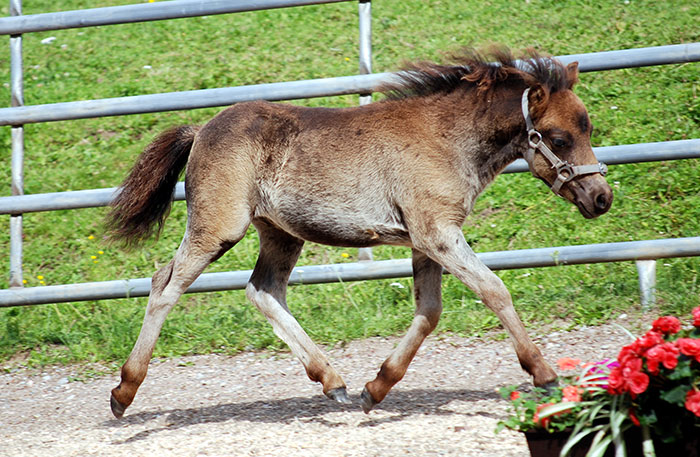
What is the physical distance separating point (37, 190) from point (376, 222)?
4434mm

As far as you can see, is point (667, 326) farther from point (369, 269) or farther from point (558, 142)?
point (369, 269)

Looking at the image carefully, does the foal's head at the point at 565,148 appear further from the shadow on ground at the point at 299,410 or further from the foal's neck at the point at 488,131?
the shadow on ground at the point at 299,410

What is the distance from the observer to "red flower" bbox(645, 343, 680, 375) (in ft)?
8.44

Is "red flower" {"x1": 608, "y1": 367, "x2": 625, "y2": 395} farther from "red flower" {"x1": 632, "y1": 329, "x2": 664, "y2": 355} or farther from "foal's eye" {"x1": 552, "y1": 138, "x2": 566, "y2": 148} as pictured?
"foal's eye" {"x1": 552, "y1": 138, "x2": 566, "y2": 148}

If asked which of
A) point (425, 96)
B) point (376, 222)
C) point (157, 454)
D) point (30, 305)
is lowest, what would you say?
point (30, 305)

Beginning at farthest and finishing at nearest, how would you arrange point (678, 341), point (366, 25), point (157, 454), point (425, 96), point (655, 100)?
point (655, 100), point (366, 25), point (425, 96), point (157, 454), point (678, 341)

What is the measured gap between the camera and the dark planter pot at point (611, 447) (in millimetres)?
2615

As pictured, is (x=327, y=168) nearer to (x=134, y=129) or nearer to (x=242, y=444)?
(x=242, y=444)

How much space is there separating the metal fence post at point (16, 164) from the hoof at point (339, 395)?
2.83 metres

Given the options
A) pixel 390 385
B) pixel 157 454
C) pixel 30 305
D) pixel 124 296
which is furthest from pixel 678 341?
pixel 30 305

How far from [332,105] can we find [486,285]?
440 centimetres

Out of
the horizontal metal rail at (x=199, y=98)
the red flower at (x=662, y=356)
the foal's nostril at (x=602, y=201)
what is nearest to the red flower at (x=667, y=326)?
the red flower at (x=662, y=356)

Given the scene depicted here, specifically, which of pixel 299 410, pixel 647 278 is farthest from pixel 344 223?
pixel 647 278

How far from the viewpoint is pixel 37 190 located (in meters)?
7.35
